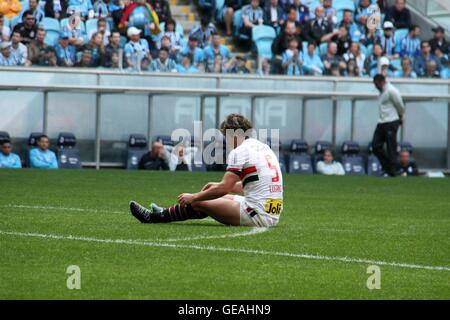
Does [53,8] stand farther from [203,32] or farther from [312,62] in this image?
[312,62]

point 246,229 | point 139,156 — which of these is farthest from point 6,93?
point 246,229

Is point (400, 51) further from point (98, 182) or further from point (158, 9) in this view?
point (98, 182)

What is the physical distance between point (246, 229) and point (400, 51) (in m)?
18.6

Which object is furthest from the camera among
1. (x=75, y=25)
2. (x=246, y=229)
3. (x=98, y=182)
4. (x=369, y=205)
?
(x=75, y=25)

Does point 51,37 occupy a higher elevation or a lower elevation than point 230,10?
lower

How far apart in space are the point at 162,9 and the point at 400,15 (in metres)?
→ 6.93

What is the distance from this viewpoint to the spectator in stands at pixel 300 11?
2946cm

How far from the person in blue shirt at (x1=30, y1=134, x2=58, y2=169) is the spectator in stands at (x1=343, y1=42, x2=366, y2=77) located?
26.5ft

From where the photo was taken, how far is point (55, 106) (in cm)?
2619

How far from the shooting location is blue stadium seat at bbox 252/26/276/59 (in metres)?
28.7

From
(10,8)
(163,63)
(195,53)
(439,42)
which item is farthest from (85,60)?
(439,42)

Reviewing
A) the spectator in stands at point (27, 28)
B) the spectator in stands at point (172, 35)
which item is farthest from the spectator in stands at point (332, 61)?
the spectator in stands at point (27, 28)

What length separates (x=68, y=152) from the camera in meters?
25.5

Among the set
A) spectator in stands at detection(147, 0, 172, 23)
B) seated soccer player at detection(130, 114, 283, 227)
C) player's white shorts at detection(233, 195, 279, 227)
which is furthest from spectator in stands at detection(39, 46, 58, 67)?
player's white shorts at detection(233, 195, 279, 227)
